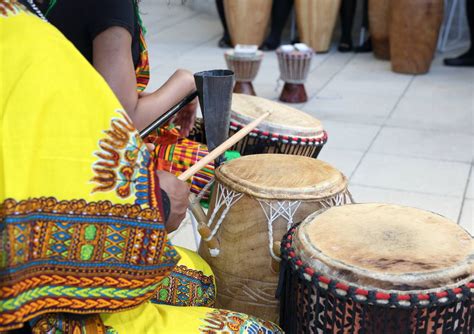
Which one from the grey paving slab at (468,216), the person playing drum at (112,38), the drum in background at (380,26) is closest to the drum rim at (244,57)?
the grey paving slab at (468,216)

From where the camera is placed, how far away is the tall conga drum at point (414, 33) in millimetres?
5359

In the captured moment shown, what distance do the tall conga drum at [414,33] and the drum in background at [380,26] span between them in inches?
16.8

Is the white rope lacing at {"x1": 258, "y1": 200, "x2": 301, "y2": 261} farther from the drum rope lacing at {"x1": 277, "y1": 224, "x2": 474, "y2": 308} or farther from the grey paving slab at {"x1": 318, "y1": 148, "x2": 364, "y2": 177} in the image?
the grey paving slab at {"x1": 318, "y1": 148, "x2": 364, "y2": 177}

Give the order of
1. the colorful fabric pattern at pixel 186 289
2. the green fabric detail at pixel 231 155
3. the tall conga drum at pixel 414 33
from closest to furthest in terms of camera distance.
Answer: the colorful fabric pattern at pixel 186 289
the green fabric detail at pixel 231 155
the tall conga drum at pixel 414 33

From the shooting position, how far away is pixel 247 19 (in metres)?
6.32

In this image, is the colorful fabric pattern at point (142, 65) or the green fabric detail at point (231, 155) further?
the green fabric detail at point (231, 155)

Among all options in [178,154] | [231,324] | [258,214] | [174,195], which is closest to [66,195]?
[174,195]

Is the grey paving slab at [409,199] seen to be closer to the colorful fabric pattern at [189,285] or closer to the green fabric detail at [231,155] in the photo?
the green fabric detail at [231,155]

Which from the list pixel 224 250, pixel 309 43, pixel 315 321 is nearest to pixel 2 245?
pixel 315 321

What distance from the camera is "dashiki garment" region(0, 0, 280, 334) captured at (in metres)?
1.12

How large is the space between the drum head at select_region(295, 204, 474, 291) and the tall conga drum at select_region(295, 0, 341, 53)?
4.72 m

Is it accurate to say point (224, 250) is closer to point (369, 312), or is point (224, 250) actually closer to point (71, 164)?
point (369, 312)

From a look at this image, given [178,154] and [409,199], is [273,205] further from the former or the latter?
[409,199]

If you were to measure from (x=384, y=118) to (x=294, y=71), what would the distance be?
0.67m
